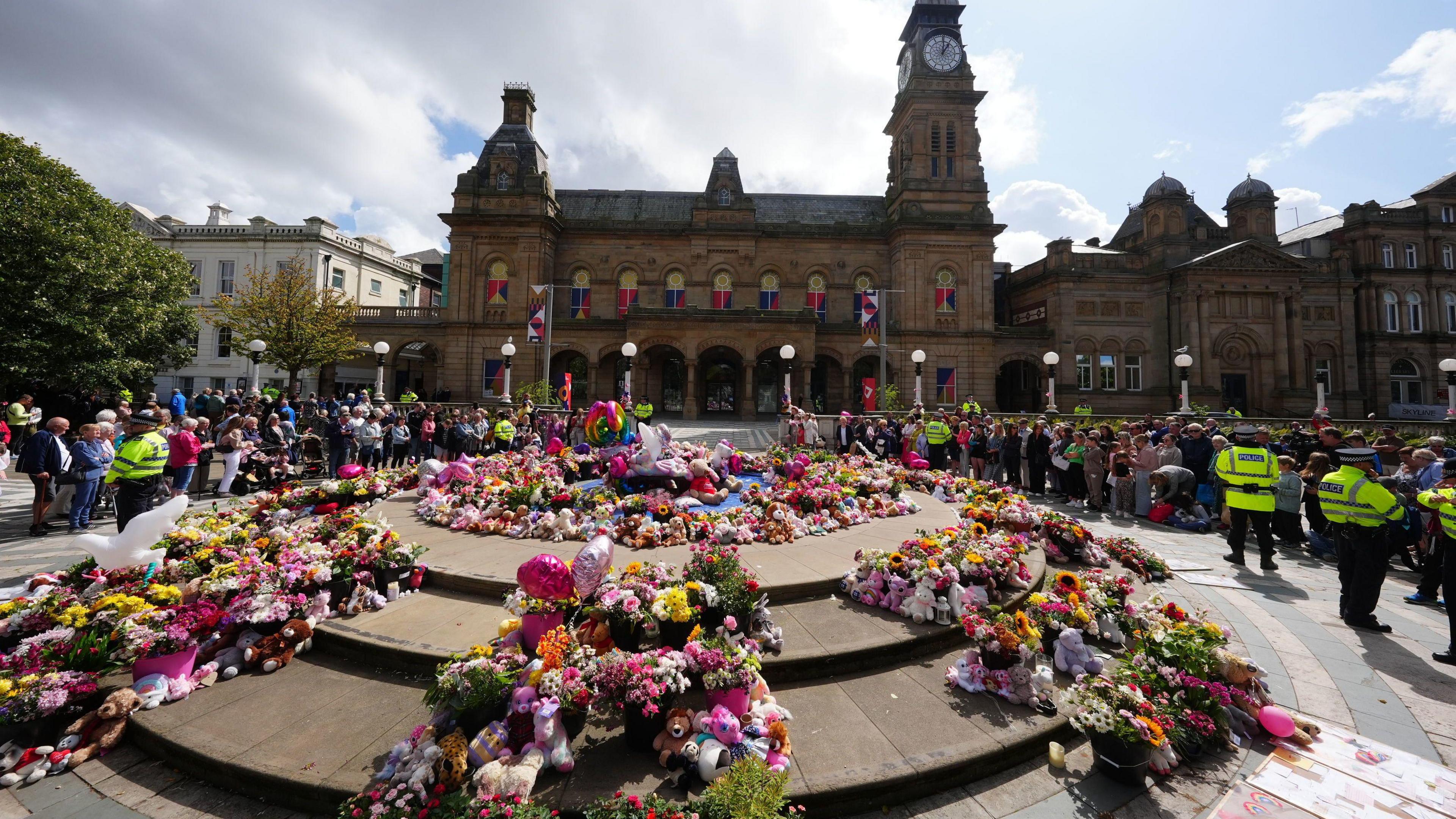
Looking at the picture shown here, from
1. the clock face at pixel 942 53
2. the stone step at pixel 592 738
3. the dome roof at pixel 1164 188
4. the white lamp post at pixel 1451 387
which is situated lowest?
the stone step at pixel 592 738

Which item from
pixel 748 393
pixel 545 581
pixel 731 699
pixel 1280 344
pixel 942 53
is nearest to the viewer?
pixel 731 699

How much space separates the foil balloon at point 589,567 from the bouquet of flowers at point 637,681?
2.24 feet

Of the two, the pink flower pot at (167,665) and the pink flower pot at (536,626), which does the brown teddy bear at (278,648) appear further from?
the pink flower pot at (536,626)

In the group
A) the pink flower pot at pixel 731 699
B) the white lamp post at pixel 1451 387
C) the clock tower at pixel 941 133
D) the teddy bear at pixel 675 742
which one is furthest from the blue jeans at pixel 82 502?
the clock tower at pixel 941 133

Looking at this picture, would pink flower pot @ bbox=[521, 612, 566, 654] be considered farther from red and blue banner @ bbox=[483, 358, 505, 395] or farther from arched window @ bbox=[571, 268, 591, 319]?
arched window @ bbox=[571, 268, 591, 319]

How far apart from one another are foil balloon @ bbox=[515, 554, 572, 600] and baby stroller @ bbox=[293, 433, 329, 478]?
43.9 ft

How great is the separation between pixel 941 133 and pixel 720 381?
20771 millimetres

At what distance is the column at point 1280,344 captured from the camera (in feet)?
105

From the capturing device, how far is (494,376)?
31.1m

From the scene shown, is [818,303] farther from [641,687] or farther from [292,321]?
[641,687]

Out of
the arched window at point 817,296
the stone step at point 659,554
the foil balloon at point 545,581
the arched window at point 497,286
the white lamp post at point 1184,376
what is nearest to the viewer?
the foil balloon at point 545,581

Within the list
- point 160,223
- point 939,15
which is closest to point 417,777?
point 939,15

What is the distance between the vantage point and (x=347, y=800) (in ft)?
9.19

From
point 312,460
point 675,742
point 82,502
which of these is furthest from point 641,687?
point 312,460
